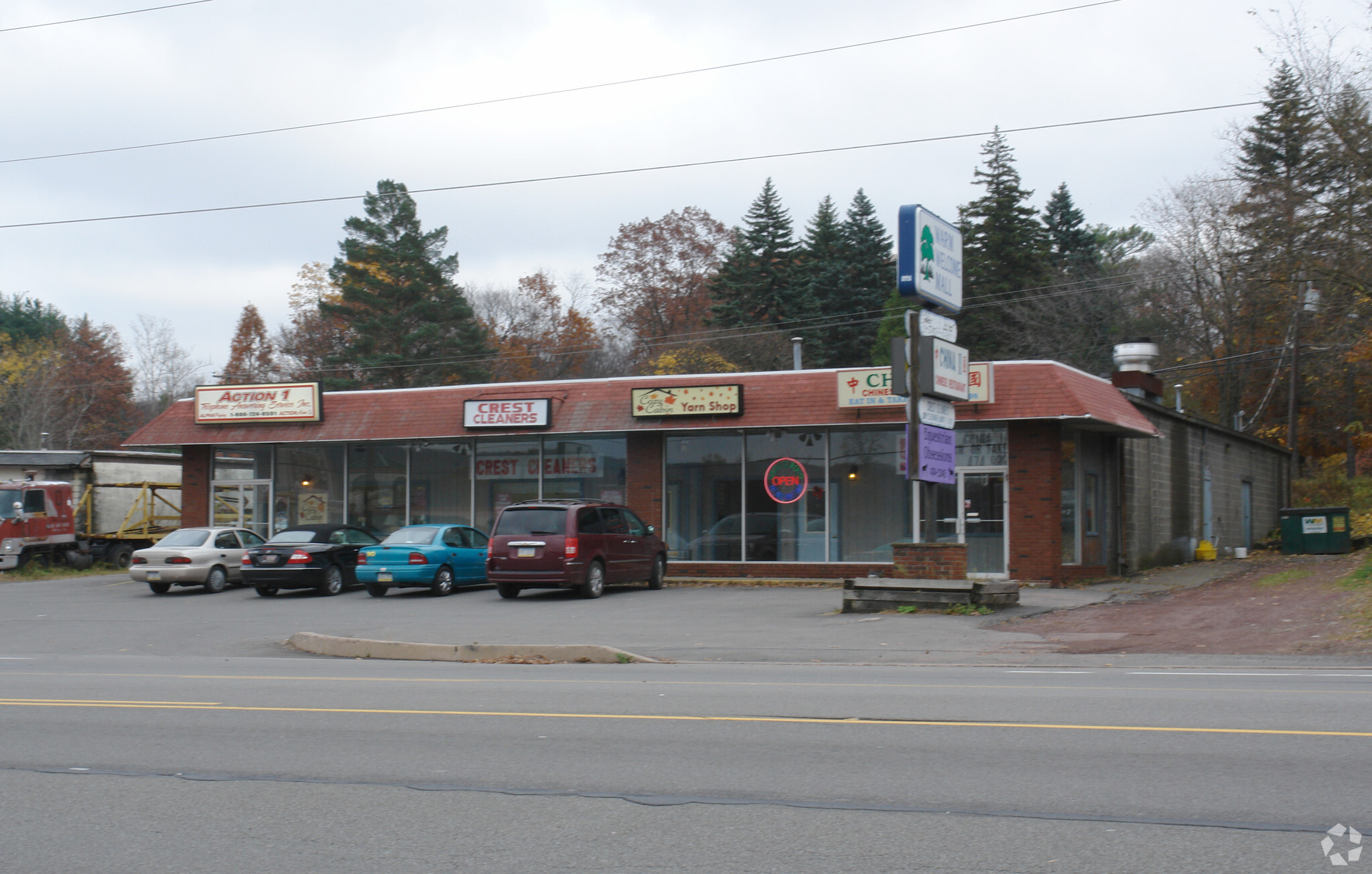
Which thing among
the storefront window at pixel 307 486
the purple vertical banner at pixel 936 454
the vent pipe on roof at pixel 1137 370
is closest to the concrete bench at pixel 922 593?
the purple vertical banner at pixel 936 454

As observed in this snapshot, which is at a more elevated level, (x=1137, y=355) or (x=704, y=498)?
(x=1137, y=355)

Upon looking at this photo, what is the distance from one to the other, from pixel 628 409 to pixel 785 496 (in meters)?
4.13

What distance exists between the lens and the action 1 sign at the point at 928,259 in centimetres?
1844

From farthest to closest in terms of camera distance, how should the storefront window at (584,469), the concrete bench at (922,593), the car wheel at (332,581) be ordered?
the storefront window at (584,469)
the car wheel at (332,581)
the concrete bench at (922,593)

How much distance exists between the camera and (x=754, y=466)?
88.3 ft

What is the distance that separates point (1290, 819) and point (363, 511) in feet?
89.7

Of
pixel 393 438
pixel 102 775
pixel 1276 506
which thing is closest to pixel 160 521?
pixel 393 438

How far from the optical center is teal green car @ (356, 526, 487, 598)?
23.1 metres

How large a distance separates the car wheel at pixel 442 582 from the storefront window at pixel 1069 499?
41.6 feet

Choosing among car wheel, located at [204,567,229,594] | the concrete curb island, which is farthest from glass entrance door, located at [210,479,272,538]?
the concrete curb island

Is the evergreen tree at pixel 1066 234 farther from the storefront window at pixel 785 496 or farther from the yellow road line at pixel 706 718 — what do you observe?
the yellow road line at pixel 706 718

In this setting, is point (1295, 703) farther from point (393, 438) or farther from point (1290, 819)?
point (393, 438)

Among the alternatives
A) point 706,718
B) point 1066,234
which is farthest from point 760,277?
point 706,718
